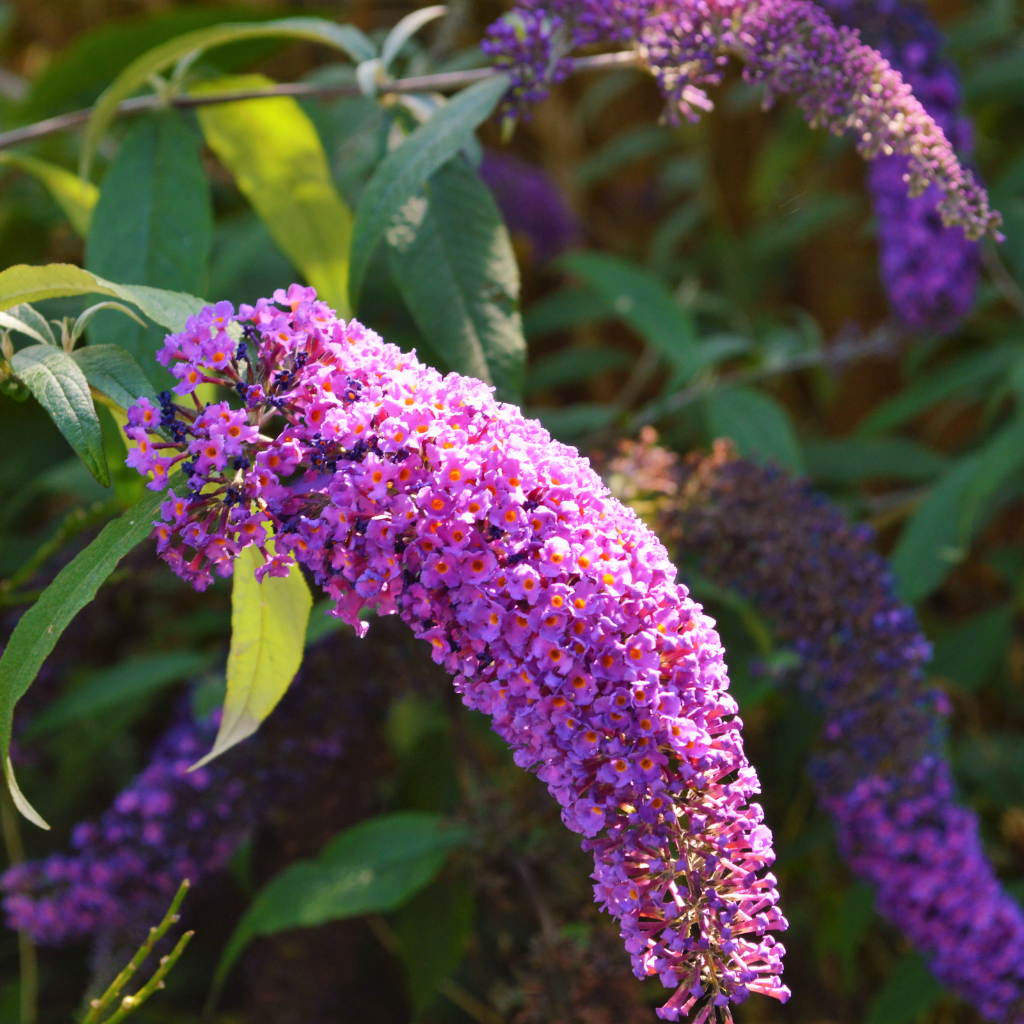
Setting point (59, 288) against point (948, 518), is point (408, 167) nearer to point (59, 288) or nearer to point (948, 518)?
point (59, 288)

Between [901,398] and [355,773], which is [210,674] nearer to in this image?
[355,773]

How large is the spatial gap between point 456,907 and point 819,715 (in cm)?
73

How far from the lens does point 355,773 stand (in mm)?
1636

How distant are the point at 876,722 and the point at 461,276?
77cm

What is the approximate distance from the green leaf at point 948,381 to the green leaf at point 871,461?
6 cm

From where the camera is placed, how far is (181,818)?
1.41 m

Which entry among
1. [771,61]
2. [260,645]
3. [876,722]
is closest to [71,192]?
[260,645]

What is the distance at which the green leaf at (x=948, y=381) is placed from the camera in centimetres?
206

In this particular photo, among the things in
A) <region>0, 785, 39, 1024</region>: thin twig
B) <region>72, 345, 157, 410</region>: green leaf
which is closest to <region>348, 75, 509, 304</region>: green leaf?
<region>72, 345, 157, 410</region>: green leaf

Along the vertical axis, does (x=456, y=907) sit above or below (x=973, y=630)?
below

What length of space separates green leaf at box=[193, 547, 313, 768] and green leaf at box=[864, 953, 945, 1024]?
1.24 metres

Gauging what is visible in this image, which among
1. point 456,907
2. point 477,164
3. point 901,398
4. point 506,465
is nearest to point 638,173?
point 901,398

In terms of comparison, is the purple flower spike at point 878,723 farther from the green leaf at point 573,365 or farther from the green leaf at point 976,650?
the green leaf at point 573,365

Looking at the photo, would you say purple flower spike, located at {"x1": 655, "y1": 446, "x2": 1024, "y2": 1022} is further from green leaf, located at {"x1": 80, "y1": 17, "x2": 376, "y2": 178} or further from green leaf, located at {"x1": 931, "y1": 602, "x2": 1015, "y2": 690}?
green leaf, located at {"x1": 80, "y1": 17, "x2": 376, "y2": 178}
